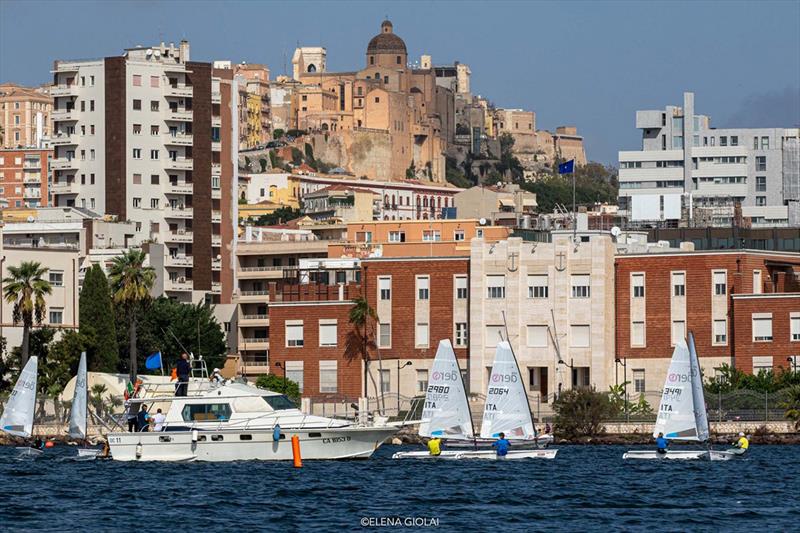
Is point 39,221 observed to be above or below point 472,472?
above

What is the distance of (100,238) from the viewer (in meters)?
150

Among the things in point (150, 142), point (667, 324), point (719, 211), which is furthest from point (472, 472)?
point (719, 211)

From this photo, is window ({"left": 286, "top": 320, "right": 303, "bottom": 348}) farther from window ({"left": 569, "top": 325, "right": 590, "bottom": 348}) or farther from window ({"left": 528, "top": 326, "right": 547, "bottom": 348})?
window ({"left": 569, "top": 325, "right": 590, "bottom": 348})

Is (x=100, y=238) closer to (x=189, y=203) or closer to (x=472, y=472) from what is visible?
(x=189, y=203)

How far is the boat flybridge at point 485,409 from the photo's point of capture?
78875mm

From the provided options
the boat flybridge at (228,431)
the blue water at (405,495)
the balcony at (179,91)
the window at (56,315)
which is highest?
the balcony at (179,91)

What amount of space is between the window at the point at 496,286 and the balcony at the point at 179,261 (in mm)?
52011

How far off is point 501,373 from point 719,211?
112 metres

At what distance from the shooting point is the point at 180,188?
6471 inches

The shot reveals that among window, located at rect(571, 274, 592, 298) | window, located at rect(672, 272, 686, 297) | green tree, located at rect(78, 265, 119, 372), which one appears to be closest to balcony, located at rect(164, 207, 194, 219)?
green tree, located at rect(78, 265, 119, 372)

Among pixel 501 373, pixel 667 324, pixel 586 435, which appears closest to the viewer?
pixel 501 373

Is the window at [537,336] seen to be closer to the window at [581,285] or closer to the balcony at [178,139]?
the window at [581,285]

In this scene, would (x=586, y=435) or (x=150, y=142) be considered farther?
(x=150, y=142)

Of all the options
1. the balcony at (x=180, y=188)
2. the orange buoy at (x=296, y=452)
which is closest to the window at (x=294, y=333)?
the orange buoy at (x=296, y=452)
